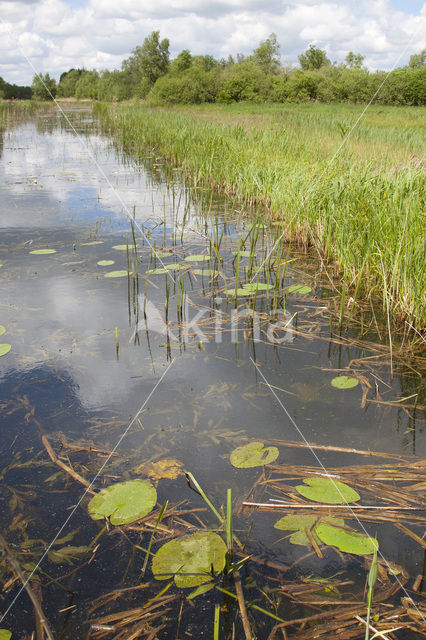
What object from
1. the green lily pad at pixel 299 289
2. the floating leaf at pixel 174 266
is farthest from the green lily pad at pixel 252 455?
the floating leaf at pixel 174 266

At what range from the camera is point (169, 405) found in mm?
1857

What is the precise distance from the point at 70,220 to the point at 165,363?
3.02 metres

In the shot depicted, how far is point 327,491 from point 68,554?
0.78 metres

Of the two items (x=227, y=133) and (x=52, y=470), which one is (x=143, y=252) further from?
(x=227, y=133)

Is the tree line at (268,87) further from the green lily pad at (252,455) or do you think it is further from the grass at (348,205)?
the green lily pad at (252,455)

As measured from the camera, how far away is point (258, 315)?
106 inches

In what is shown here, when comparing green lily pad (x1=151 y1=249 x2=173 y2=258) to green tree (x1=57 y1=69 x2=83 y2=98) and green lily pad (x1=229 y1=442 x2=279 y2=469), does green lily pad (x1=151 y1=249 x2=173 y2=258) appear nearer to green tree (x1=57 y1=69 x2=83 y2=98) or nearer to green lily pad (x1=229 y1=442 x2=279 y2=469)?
green lily pad (x1=229 y1=442 x2=279 y2=469)

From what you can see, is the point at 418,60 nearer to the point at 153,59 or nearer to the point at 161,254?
the point at 153,59

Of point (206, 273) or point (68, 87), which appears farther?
point (68, 87)

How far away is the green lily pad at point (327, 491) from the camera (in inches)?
54.4

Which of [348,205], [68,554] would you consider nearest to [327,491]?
[68,554]

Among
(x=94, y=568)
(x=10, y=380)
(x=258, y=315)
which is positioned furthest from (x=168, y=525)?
(x=258, y=315)

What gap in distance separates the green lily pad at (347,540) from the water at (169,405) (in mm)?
28

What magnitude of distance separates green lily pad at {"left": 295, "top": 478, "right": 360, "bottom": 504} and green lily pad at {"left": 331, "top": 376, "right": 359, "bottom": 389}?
0.61 metres
